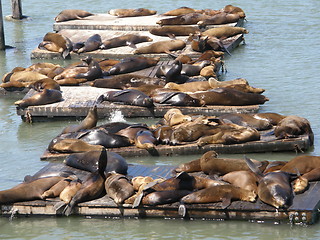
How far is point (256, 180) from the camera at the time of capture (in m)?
6.65

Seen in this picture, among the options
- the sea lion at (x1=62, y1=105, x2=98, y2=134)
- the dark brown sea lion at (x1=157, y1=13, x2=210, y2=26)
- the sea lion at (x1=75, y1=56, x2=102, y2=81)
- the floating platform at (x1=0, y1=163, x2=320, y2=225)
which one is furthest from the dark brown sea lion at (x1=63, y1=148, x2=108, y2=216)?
the dark brown sea lion at (x1=157, y1=13, x2=210, y2=26)

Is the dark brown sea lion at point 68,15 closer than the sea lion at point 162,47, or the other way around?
the sea lion at point 162,47

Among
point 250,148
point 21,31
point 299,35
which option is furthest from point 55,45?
point 250,148

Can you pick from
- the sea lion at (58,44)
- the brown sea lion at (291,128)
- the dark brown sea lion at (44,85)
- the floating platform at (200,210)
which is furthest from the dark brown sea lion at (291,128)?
the sea lion at (58,44)

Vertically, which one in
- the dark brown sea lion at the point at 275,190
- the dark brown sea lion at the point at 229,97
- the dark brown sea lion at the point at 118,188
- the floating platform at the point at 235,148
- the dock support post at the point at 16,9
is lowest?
the dock support post at the point at 16,9

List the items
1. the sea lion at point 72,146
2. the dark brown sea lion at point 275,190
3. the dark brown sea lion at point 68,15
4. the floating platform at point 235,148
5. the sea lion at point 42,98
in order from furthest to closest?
the dark brown sea lion at point 68,15 < the sea lion at point 42,98 < the floating platform at point 235,148 < the sea lion at point 72,146 < the dark brown sea lion at point 275,190

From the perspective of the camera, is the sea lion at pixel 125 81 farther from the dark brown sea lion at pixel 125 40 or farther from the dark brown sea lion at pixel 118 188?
the dark brown sea lion at pixel 118 188

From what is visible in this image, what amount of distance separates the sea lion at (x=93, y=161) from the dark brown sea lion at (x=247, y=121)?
1812 mm

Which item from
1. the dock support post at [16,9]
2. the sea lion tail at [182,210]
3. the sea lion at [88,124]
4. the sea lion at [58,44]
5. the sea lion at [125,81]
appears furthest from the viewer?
the dock support post at [16,9]

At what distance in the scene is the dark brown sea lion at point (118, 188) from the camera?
6582 mm

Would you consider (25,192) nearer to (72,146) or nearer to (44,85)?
(72,146)

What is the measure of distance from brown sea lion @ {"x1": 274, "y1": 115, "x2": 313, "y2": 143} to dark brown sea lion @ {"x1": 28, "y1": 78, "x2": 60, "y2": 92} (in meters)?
3.74

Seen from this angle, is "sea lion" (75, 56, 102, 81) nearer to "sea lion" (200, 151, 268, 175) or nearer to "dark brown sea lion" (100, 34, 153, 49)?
"dark brown sea lion" (100, 34, 153, 49)

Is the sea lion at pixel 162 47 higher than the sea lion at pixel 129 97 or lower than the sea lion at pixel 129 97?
lower
